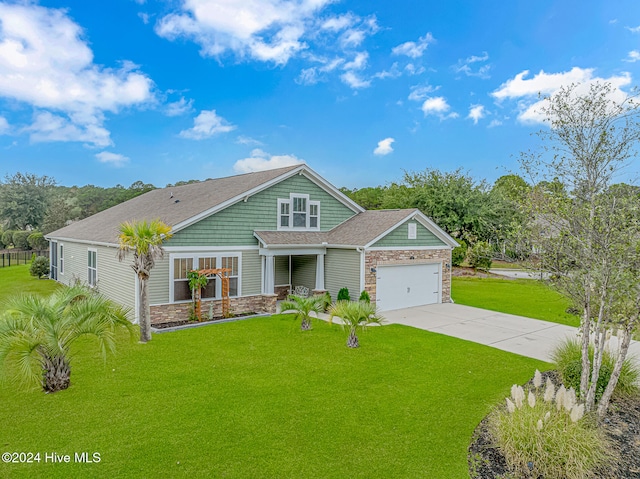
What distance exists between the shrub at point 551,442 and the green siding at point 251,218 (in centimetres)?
1084

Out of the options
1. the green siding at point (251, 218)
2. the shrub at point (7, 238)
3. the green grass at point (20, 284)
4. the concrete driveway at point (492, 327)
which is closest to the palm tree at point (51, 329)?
the green siding at point (251, 218)

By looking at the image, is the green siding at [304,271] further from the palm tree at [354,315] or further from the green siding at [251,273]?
the palm tree at [354,315]

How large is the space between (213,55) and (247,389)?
1959 cm

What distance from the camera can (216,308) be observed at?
1356cm

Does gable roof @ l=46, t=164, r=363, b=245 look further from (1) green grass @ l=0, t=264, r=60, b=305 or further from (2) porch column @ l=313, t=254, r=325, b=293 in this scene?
(2) porch column @ l=313, t=254, r=325, b=293

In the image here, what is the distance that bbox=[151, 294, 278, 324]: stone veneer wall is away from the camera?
1237 centimetres

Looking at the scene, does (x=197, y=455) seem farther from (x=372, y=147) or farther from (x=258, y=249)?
(x=372, y=147)

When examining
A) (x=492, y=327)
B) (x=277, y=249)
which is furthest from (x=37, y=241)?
(x=492, y=327)

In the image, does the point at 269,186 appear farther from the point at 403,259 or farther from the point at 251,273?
the point at 403,259

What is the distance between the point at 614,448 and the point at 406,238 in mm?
10857

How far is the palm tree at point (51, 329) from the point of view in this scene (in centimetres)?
619

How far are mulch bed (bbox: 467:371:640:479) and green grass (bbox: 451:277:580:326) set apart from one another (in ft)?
22.2

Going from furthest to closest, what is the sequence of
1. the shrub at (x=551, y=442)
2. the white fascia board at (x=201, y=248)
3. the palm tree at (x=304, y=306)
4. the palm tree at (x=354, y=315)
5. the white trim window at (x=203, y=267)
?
the white trim window at (x=203, y=267), the white fascia board at (x=201, y=248), the palm tree at (x=304, y=306), the palm tree at (x=354, y=315), the shrub at (x=551, y=442)

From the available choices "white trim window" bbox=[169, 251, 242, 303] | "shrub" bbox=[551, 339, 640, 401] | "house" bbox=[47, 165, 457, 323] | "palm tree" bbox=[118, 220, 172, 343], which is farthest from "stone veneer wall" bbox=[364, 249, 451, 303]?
"shrub" bbox=[551, 339, 640, 401]
